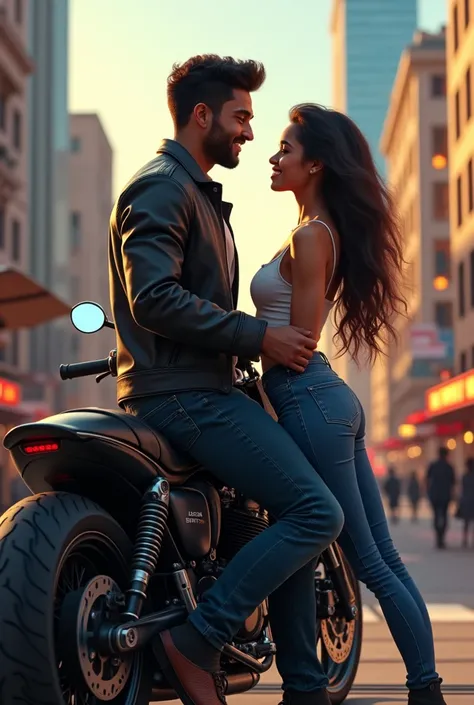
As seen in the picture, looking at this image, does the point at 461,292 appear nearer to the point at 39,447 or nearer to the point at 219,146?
the point at 219,146

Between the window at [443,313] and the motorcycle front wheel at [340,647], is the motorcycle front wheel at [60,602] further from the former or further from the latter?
the window at [443,313]

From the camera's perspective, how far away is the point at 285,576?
157 inches

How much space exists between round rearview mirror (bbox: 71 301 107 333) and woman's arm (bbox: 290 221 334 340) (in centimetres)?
68

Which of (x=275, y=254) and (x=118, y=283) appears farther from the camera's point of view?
(x=275, y=254)

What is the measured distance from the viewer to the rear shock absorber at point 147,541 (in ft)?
12.0

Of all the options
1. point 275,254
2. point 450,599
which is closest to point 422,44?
point 450,599

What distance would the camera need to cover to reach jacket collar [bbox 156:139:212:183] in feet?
13.7

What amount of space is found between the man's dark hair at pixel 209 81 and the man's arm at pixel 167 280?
0.35m

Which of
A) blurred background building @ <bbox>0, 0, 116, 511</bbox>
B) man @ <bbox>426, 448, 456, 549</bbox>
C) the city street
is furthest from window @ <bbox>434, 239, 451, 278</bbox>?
the city street

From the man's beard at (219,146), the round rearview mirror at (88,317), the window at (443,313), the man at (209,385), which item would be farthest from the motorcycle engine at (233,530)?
the window at (443,313)

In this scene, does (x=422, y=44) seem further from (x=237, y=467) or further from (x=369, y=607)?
(x=237, y=467)

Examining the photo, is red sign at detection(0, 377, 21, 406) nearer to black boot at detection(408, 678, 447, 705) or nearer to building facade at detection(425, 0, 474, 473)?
black boot at detection(408, 678, 447, 705)

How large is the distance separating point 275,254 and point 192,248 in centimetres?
66

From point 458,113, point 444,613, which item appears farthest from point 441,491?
point 458,113
